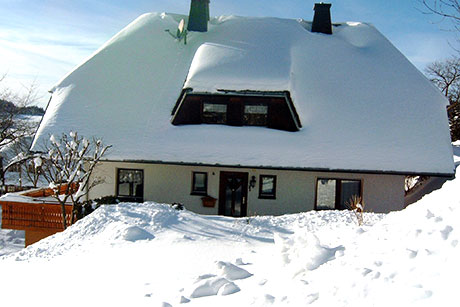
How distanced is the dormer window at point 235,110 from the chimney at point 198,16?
5859mm

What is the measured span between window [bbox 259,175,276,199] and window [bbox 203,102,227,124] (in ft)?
8.65

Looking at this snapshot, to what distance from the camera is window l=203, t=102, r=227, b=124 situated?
41.4ft

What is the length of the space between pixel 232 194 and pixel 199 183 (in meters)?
A: 1.33

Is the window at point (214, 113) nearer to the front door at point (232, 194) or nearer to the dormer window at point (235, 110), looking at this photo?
the dormer window at point (235, 110)

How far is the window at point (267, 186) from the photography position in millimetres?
12297

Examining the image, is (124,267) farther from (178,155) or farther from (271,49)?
(271,49)

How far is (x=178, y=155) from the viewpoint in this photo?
11.6 metres

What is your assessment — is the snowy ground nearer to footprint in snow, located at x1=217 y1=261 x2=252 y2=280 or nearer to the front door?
footprint in snow, located at x1=217 y1=261 x2=252 y2=280

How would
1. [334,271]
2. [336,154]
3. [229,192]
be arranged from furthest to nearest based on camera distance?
1. [229,192]
2. [336,154]
3. [334,271]

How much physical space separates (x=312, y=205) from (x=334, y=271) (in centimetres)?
826

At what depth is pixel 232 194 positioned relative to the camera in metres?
12.5

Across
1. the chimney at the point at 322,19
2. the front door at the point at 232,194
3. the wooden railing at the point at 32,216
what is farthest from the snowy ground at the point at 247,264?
the chimney at the point at 322,19

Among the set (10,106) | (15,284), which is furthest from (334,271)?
(10,106)

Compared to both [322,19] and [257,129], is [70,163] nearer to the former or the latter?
[257,129]
